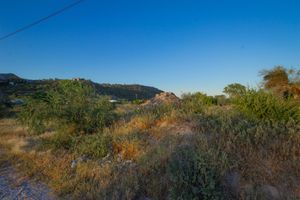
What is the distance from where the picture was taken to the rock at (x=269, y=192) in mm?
4235

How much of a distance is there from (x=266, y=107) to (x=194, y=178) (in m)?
3.92

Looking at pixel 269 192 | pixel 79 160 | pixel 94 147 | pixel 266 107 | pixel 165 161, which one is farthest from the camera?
pixel 266 107

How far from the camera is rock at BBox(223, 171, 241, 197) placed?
4.45 m

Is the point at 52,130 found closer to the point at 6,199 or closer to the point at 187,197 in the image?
the point at 6,199

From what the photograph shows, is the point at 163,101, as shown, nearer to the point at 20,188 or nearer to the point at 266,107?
the point at 266,107

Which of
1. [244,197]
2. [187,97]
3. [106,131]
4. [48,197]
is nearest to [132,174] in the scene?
[48,197]

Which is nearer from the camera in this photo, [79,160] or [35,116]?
[79,160]

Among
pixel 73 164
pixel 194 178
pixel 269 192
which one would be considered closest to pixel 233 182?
pixel 269 192

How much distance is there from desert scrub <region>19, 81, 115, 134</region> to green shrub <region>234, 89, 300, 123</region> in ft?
15.2

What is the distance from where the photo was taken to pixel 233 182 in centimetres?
457

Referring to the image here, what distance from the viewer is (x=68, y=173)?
5.68 metres

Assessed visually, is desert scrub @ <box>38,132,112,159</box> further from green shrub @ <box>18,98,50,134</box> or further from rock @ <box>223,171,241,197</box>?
rock @ <box>223,171,241,197</box>

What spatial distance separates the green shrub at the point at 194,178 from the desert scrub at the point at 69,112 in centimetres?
482

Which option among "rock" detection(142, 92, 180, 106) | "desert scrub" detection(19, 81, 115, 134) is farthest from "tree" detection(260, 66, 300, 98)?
"desert scrub" detection(19, 81, 115, 134)
